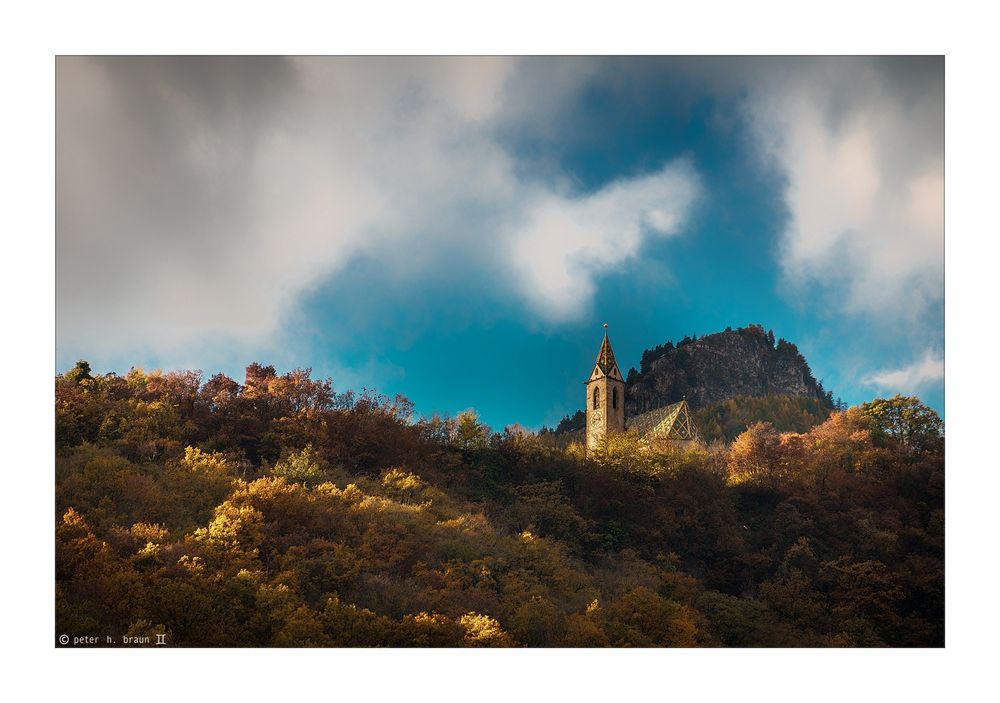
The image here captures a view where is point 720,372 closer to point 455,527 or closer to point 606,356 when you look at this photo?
point 606,356

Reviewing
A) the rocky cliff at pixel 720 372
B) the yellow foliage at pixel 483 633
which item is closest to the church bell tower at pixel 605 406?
the rocky cliff at pixel 720 372

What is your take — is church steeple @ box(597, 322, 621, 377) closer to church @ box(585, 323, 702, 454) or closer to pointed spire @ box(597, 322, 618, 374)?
pointed spire @ box(597, 322, 618, 374)

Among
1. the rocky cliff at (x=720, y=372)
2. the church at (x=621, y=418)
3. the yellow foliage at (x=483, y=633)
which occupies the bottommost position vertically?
the yellow foliage at (x=483, y=633)

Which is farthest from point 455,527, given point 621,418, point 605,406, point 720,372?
point 720,372

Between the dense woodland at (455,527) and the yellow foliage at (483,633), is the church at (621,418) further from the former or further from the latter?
the yellow foliage at (483,633)

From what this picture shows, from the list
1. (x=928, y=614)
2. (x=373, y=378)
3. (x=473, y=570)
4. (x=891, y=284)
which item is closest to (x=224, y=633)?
(x=473, y=570)

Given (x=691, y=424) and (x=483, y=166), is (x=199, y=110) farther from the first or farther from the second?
(x=691, y=424)
